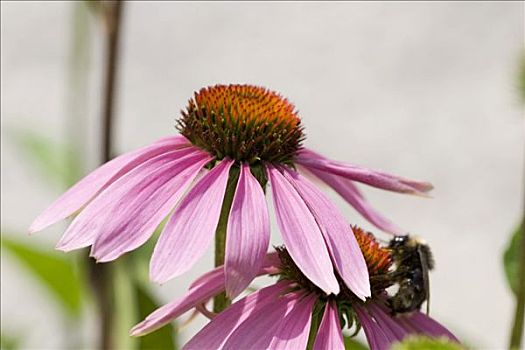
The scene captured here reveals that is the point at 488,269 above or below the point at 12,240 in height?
below

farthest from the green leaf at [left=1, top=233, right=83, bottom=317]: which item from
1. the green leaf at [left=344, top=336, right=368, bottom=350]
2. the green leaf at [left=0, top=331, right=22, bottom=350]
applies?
the green leaf at [left=344, top=336, right=368, bottom=350]

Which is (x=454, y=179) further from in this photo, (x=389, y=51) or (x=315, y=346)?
(x=315, y=346)

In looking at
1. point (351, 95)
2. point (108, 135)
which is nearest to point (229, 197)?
point (108, 135)

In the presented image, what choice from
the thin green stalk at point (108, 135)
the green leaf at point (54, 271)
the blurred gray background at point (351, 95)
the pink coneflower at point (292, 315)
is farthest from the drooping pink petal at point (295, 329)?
the blurred gray background at point (351, 95)

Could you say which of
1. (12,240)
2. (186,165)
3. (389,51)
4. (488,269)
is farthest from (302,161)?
(389,51)

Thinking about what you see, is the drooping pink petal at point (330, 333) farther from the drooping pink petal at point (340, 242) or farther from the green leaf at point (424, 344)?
the green leaf at point (424, 344)

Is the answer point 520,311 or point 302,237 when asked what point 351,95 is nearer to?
point 520,311
